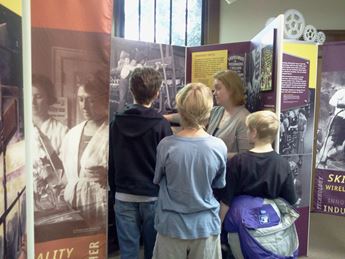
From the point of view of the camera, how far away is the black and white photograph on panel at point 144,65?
273cm

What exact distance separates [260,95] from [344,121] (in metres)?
0.93

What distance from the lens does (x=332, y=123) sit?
3.04 meters

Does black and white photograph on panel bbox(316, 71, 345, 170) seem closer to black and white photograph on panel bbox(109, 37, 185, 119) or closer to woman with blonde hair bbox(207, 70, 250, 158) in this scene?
woman with blonde hair bbox(207, 70, 250, 158)

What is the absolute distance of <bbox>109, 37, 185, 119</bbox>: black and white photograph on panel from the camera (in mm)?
2732

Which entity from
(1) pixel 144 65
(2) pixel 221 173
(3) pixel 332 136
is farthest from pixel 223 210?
(3) pixel 332 136

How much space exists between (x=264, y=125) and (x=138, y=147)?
26.4 inches

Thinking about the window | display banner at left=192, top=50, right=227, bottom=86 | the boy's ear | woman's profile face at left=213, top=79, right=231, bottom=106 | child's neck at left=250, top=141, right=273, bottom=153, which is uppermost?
the window

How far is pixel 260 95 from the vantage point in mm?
2477

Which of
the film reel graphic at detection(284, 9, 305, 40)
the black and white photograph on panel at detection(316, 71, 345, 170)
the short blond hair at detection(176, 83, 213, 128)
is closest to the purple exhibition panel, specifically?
the film reel graphic at detection(284, 9, 305, 40)

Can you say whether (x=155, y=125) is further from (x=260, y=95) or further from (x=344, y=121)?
(x=344, y=121)

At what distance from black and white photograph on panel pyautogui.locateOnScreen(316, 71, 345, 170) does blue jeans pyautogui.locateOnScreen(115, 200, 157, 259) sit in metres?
1.67

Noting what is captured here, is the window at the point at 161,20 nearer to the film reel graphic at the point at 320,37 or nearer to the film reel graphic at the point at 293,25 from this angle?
the film reel graphic at the point at 320,37

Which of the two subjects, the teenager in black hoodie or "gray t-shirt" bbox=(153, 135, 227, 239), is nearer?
"gray t-shirt" bbox=(153, 135, 227, 239)

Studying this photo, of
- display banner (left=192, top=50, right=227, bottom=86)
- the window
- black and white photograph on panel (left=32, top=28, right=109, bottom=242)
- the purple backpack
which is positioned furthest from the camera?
the window
